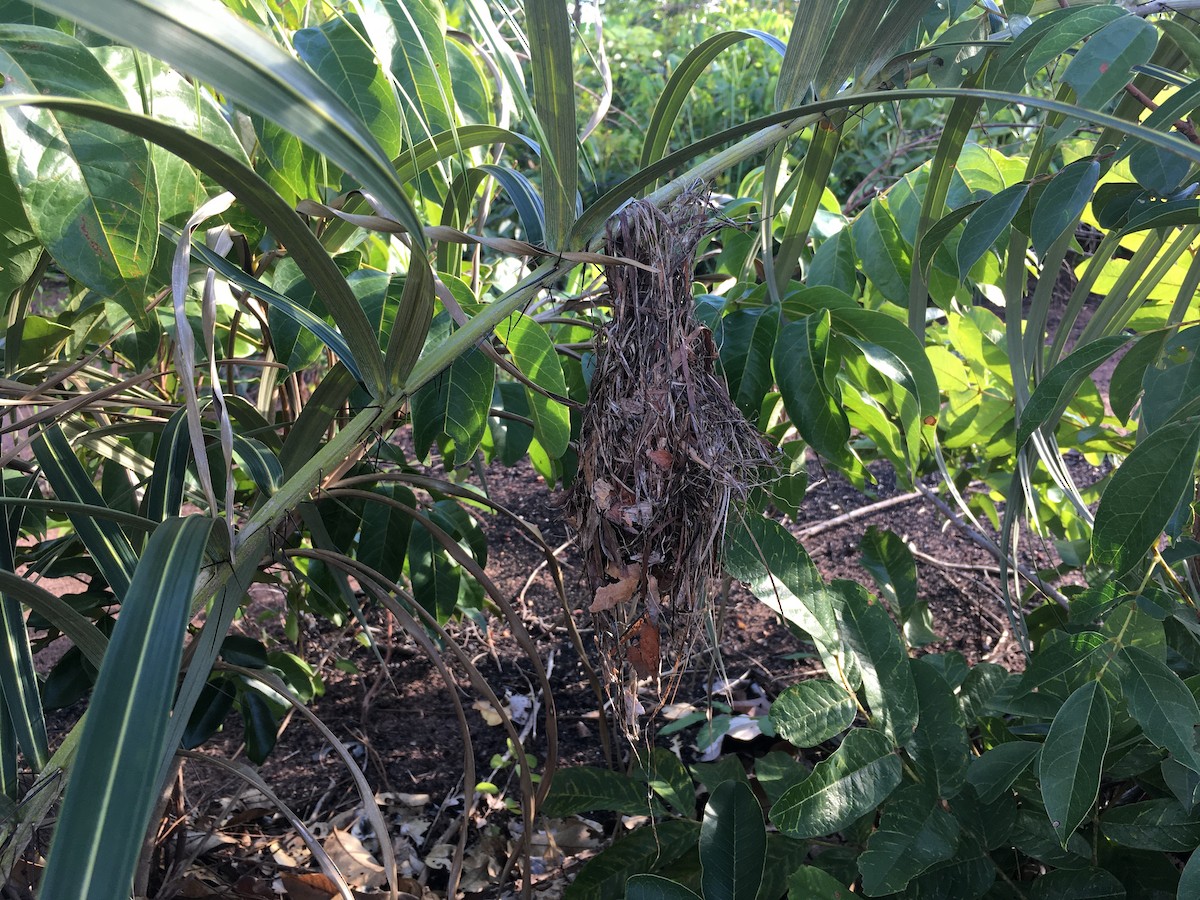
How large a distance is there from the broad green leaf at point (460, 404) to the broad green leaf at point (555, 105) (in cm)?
21

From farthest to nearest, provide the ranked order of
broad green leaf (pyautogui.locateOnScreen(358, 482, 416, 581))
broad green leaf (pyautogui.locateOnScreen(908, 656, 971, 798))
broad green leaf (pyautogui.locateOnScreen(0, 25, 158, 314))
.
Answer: broad green leaf (pyautogui.locateOnScreen(358, 482, 416, 581)) → broad green leaf (pyautogui.locateOnScreen(908, 656, 971, 798)) → broad green leaf (pyautogui.locateOnScreen(0, 25, 158, 314))

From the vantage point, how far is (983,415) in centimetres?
145

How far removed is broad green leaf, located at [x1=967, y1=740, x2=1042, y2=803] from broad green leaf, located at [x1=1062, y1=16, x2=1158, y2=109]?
638 mm

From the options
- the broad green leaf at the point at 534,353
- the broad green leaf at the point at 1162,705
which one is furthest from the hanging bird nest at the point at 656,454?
the broad green leaf at the point at 1162,705

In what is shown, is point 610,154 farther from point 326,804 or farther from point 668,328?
point 668,328

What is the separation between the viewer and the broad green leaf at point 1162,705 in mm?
764

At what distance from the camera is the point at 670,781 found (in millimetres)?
1117

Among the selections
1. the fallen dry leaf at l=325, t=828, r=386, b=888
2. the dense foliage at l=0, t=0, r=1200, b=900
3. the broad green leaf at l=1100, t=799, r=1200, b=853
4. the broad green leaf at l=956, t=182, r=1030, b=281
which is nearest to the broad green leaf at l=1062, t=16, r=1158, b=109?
the dense foliage at l=0, t=0, r=1200, b=900

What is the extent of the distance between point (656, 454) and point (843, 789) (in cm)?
45

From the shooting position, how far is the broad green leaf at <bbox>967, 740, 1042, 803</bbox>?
88cm

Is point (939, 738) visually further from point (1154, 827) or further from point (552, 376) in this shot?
point (552, 376)

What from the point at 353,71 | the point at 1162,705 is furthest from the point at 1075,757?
the point at 353,71

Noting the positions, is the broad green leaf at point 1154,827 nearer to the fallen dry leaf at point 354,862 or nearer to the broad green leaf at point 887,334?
the broad green leaf at point 887,334

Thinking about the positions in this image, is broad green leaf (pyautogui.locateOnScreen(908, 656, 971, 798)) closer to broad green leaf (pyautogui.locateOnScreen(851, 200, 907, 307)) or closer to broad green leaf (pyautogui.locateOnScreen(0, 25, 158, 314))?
broad green leaf (pyautogui.locateOnScreen(851, 200, 907, 307))
